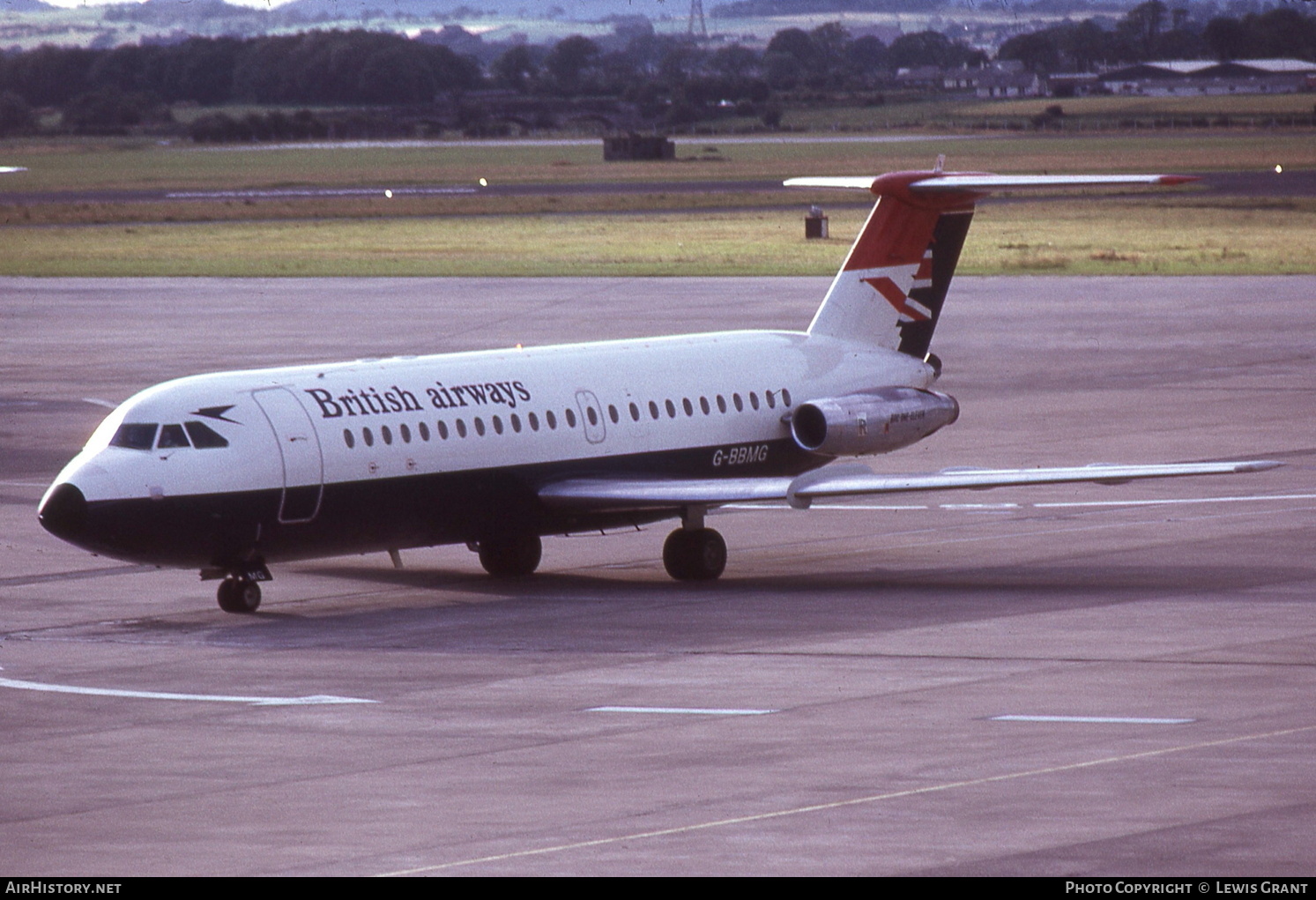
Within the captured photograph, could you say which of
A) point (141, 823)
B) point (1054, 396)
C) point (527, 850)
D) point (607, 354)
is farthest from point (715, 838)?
point (1054, 396)

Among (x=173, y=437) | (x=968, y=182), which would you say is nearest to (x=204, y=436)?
(x=173, y=437)

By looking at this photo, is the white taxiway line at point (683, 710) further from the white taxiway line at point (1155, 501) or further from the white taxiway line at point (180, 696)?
the white taxiway line at point (1155, 501)

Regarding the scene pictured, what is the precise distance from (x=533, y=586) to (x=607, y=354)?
11.1 feet

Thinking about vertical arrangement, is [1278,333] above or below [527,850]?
below

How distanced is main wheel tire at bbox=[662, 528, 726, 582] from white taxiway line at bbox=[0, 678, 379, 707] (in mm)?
8076

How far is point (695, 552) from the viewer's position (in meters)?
27.6

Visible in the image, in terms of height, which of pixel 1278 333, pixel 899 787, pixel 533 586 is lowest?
pixel 1278 333

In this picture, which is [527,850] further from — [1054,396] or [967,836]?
[1054,396]

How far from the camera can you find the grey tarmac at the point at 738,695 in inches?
575

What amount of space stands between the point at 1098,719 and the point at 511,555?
36.2 ft

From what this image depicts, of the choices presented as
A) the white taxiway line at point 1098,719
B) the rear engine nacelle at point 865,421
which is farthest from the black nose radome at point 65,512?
the white taxiway line at point 1098,719

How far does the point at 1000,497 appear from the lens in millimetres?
35438

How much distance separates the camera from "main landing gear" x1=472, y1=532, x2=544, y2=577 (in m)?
27.7

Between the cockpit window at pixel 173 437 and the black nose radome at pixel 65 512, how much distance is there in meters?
1.16
